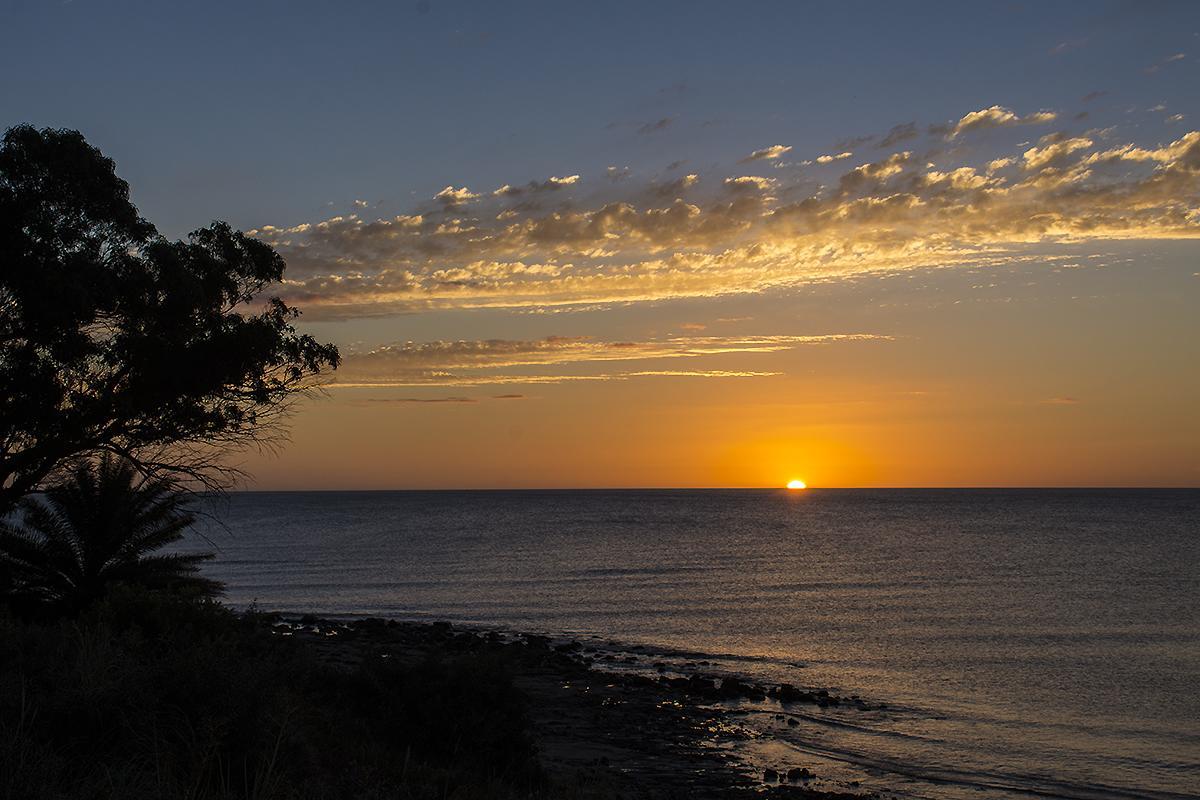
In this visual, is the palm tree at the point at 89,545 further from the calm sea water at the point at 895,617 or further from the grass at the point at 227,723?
the calm sea water at the point at 895,617

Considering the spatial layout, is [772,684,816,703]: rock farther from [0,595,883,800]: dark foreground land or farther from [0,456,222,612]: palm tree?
[0,456,222,612]: palm tree

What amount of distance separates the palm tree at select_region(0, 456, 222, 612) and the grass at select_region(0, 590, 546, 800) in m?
5.39

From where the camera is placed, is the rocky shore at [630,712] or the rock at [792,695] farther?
the rock at [792,695]

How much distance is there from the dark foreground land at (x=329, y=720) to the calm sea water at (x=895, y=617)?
8.66ft

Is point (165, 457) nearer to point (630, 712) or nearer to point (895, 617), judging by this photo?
point (630, 712)

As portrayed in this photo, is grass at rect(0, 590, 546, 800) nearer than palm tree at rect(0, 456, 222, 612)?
Yes

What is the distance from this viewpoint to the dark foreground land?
903 centimetres

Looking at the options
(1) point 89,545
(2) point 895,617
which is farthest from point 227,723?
(2) point 895,617

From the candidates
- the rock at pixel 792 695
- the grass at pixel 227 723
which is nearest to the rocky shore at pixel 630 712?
the rock at pixel 792 695

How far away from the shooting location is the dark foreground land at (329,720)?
9031mm

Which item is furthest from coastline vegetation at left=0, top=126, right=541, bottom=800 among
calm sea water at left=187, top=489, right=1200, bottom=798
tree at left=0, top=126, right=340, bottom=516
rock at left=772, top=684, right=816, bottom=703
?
rock at left=772, top=684, right=816, bottom=703

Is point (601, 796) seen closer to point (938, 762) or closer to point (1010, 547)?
point (938, 762)

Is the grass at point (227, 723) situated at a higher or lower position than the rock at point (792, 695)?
higher

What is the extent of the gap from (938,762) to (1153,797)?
3998 mm
